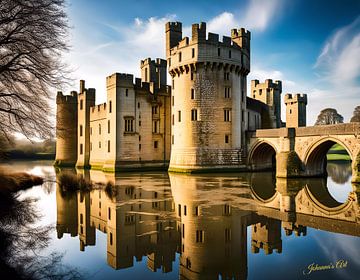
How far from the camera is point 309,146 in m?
29.4

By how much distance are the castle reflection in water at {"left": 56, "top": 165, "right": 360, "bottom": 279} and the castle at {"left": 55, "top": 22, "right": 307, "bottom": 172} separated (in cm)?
1610

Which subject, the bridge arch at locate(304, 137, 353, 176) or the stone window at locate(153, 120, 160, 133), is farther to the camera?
the stone window at locate(153, 120, 160, 133)

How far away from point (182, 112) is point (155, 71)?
1446cm

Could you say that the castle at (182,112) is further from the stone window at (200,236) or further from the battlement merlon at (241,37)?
the stone window at (200,236)

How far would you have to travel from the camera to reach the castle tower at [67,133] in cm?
5703

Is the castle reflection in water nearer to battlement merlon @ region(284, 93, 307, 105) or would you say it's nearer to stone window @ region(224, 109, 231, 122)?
stone window @ region(224, 109, 231, 122)

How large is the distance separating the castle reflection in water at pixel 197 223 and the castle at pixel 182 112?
16.1 metres

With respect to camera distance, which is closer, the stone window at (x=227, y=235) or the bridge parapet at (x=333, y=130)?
the stone window at (x=227, y=235)

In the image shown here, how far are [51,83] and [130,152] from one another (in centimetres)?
2644

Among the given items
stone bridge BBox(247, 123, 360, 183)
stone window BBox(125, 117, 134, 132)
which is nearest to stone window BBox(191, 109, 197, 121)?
stone bridge BBox(247, 123, 360, 183)

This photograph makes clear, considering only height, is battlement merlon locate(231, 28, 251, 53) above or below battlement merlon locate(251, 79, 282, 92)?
above

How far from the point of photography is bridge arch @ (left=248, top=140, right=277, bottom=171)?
124 ft

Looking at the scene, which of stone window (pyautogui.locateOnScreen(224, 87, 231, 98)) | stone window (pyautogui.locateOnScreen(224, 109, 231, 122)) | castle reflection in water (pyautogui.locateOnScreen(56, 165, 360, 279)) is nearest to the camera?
castle reflection in water (pyautogui.locateOnScreen(56, 165, 360, 279))

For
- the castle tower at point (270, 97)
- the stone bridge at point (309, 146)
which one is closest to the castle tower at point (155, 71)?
the castle tower at point (270, 97)
